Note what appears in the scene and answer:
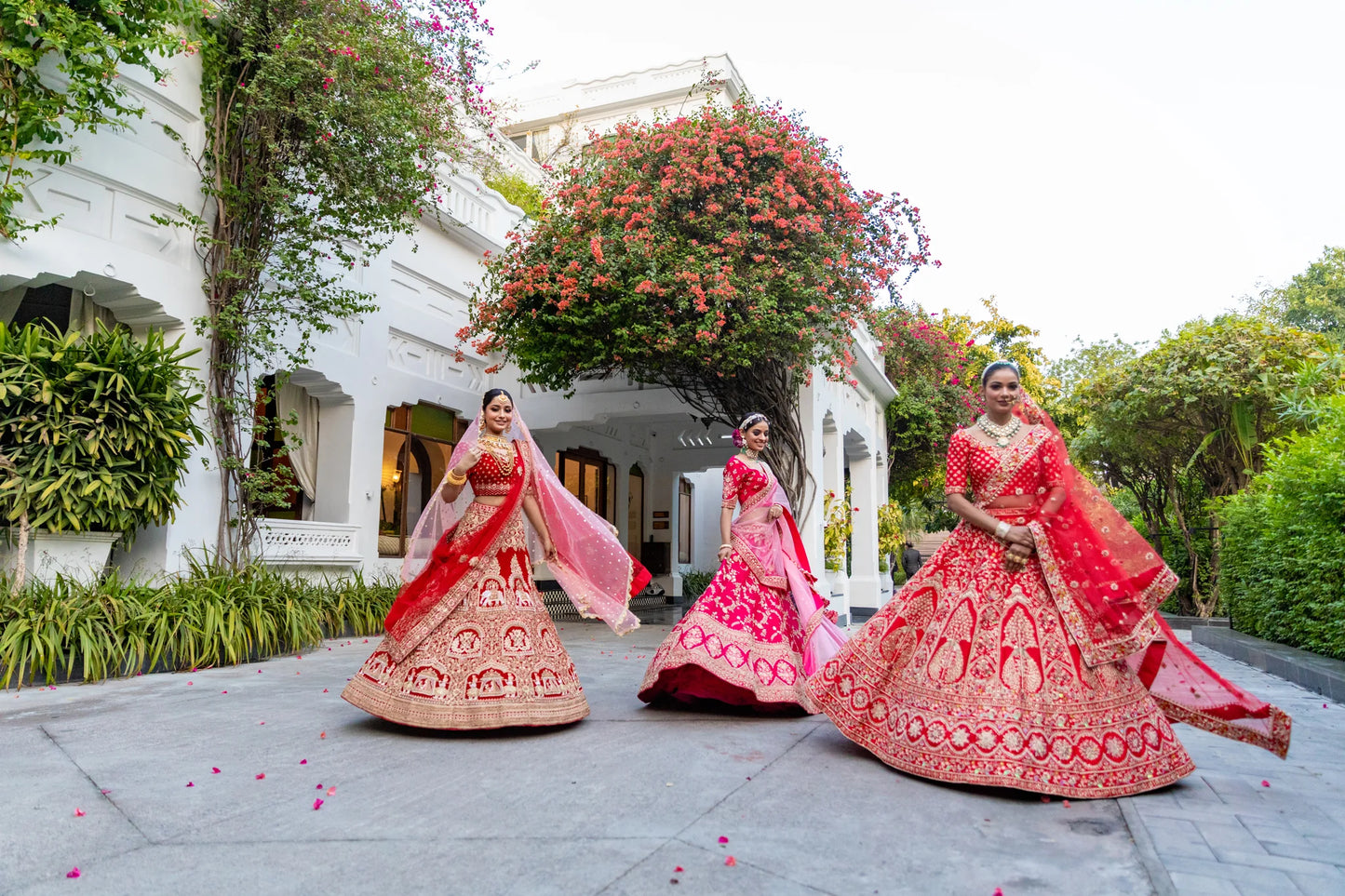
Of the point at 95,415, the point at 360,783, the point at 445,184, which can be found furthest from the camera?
the point at 445,184

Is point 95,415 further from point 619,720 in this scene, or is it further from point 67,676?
point 619,720

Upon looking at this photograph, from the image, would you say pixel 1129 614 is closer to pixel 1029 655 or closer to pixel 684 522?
pixel 1029 655

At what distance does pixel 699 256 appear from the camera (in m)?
8.80

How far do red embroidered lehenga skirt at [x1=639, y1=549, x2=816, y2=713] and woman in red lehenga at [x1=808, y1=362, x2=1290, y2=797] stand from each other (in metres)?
0.86

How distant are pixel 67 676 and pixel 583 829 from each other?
470 centimetres

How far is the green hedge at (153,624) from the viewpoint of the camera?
5414 mm

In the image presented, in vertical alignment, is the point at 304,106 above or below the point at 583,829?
above

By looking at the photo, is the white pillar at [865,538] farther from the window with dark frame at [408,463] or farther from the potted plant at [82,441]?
the potted plant at [82,441]

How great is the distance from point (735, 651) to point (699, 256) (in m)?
5.06

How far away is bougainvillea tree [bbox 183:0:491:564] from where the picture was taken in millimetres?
7996

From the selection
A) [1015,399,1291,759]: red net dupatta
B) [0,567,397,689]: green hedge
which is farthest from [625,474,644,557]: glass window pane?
[1015,399,1291,759]: red net dupatta

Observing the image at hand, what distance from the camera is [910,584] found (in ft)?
12.8

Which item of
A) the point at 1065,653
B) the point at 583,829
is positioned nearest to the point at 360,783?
the point at 583,829

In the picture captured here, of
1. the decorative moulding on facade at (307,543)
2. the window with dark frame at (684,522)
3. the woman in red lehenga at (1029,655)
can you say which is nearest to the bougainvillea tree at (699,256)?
the decorative moulding on facade at (307,543)
